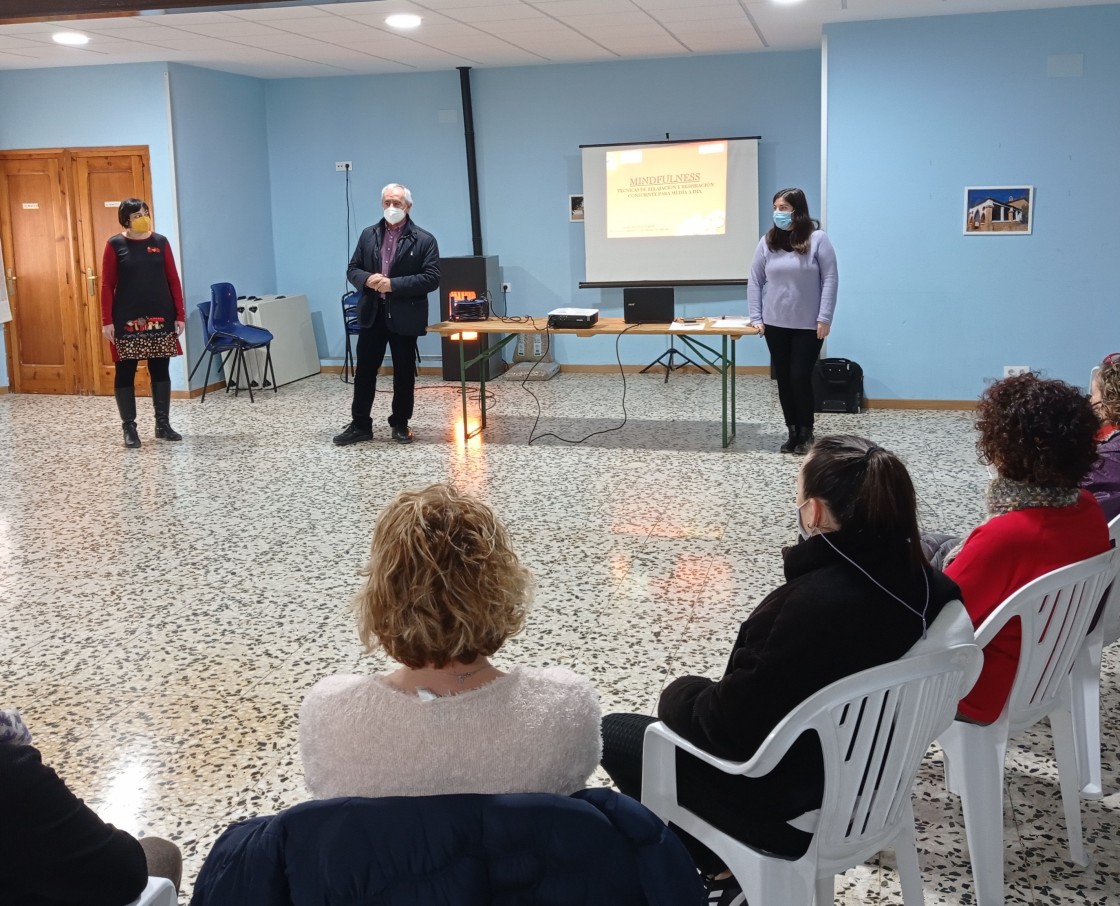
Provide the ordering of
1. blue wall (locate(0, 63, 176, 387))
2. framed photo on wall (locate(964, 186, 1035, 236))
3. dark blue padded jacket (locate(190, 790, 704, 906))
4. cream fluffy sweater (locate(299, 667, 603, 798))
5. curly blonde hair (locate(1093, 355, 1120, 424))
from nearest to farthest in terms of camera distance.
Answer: dark blue padded jacket (locate(190, 790, 704, 906)) → cream fluffy sweater (locate(299, 667, 603, 798)) → curly blonde hair (locate(1093, 355, 1120, 424)) → framed photo on wall (locate(964, 186, 1035, 236)) → blue wall (locate(0, 63, 176, 387))

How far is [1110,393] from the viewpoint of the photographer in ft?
10.0

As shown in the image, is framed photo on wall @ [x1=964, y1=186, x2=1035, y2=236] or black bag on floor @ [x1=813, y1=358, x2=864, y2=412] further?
black bag on floor @ [x1=813, y1=358, x2=864, y2=412]

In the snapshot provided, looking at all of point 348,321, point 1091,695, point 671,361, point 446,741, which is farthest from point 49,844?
point 348,321

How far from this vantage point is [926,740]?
1910 mm

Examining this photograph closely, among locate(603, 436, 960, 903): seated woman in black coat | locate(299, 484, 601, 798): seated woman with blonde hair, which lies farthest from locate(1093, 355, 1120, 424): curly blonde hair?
locate(299, 484, 601, 798): seated woman with blonde hair

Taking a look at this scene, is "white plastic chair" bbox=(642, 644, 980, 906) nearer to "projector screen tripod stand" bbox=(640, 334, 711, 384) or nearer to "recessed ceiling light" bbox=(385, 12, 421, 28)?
"recessed ceiling light" bbox=(385, 12, 421, 28)

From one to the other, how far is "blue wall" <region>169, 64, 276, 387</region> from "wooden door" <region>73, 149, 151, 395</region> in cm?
38

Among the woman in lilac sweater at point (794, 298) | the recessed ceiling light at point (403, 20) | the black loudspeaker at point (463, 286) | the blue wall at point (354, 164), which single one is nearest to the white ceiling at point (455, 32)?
the recessed ceiling light at point (403, 20)

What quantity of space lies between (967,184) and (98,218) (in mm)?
6474

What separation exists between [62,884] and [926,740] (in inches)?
51.5

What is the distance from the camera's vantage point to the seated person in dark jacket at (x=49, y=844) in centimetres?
140

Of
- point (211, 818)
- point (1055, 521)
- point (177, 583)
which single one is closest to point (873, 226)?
point (177, 583)

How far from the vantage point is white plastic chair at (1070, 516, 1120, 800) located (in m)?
2.67

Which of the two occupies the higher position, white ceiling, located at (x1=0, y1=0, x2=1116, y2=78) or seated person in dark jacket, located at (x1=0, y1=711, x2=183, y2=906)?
white ceiling, located at (x1=0, y1=0, x2=1116, y2=78)
